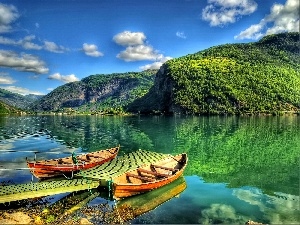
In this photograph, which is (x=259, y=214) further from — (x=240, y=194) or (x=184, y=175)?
(x=184, y=175)

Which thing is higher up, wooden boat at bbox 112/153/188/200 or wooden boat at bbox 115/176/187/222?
wooden boat at bbox 112/153/188/200

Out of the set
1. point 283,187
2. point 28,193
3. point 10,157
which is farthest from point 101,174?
point 10,157

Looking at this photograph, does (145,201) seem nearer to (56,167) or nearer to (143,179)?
(143,179)

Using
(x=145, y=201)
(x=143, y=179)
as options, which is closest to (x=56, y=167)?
(x=143, y=179)

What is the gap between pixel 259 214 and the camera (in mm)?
22609

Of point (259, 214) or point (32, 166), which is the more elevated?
point (32, 166)

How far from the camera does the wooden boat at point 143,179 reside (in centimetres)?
2397

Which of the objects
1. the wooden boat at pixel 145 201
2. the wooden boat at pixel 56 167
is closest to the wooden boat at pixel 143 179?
the wooden boat at pixel 145 201

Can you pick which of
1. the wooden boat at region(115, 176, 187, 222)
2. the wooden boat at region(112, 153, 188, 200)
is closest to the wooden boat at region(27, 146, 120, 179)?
the wooden boat at region(112, 153, 188, 200)

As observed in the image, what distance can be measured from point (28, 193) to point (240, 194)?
59.4 ft

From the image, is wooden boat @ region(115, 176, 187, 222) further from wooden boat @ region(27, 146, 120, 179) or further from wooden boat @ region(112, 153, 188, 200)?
wooden boat @ region(27, 146, 120, 179)

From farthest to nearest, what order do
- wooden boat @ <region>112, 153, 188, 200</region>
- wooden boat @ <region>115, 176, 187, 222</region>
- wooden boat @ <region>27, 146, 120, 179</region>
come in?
wooden boat @ <region>27, 146, 120, 179</region>, wooden boat @ <region>112, 153, 188, 200</region>, wooden boat @ <region>115, 176, 187, 222</region>

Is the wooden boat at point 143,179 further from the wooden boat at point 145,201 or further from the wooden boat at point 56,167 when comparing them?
the wooden boat at point 56,167

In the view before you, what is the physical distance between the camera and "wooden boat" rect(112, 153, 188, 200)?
78.6ft
